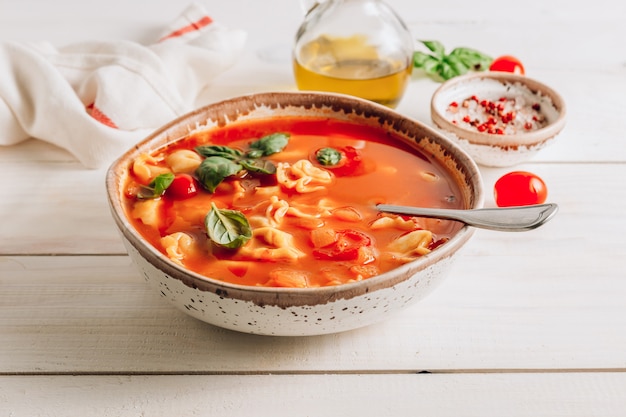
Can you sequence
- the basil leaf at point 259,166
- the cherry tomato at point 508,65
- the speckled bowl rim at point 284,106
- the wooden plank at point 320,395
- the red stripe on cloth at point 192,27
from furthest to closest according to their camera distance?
the red stripe on cloth at point 192,27, the cherry tomato at point 508,65, the basil leaf at point 259,166, the wooden plank at point 320,395, the speckled bowl rim at point 284,106

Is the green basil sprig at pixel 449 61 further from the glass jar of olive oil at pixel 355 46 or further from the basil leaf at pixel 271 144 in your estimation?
the basil leaf at pixel 271 144

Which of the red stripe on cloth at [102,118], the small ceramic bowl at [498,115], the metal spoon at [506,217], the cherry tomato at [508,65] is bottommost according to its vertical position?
the red stripe on cloth at [102,118]

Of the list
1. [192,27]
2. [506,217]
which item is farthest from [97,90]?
[506,217]

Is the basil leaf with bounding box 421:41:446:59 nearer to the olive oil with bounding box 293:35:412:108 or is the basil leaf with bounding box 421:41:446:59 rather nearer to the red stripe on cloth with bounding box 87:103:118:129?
the olive oil with bounding box 293:35:412:108

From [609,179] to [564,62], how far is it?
86cm

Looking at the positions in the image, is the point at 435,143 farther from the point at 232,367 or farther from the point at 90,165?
the point at 90,165

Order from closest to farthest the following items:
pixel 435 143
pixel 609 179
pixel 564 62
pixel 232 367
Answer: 1. pixel 232 367
2. pixel 435 143
3. pixel 609 179
4. pixel 564 62

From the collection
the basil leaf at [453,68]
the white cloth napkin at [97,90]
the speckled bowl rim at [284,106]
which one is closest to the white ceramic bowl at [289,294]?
the speckled bowl rim at [284,106]

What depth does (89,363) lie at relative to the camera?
1.83m

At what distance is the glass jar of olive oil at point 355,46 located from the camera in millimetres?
2768

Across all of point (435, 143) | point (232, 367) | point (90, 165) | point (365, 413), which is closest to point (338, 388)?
point (365, 413)

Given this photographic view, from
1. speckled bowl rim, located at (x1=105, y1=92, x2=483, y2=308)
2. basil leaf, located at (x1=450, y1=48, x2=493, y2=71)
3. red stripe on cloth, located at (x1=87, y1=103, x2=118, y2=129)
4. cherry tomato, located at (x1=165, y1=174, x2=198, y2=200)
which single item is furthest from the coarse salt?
red stripe on cloth, located at (x1=87, y1=103, x2=118, y2=129)

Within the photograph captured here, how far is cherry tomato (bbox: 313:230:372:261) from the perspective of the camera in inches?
71.7

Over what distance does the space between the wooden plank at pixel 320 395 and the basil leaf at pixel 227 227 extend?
0.30m
